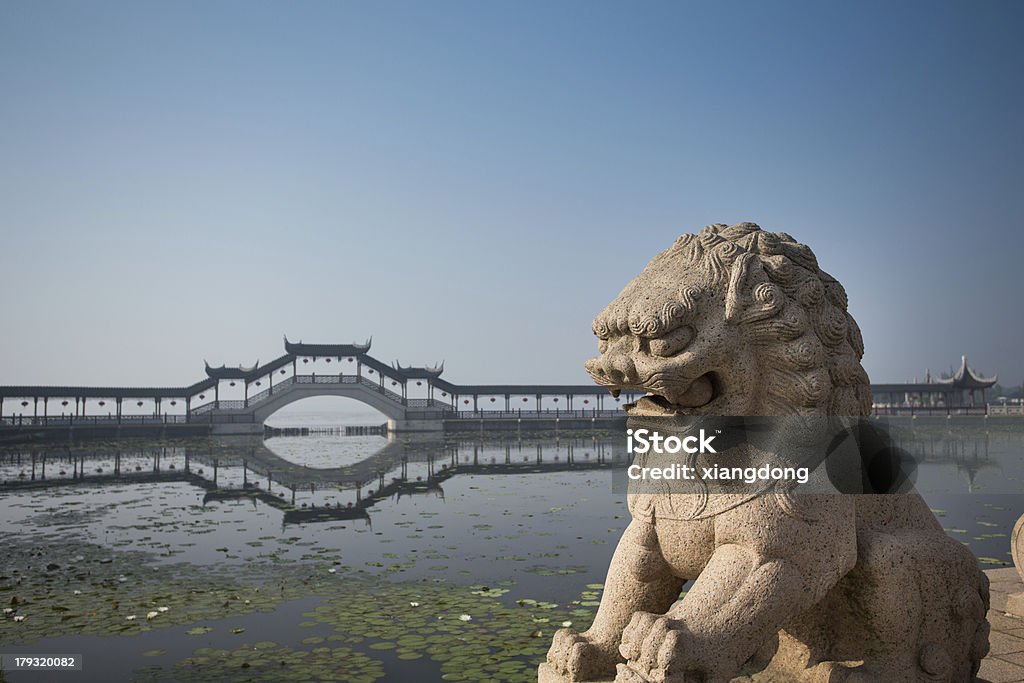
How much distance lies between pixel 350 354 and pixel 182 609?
30.7 meters

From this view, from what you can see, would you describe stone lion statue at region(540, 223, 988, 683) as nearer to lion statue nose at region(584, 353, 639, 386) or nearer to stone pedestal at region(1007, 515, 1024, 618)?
lion statue nose at region(584, 353, 639, 386)

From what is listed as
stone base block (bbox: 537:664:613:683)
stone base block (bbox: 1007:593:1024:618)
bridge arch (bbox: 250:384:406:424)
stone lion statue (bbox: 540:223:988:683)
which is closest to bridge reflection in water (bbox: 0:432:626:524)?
bridge arch (bbox: 250:384:406:424)

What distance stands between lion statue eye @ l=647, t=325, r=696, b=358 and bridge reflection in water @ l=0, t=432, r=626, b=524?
8.61m

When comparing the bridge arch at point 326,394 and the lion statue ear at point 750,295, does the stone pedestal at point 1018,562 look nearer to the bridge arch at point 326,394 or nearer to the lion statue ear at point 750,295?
the lion statue ear at point 750,295

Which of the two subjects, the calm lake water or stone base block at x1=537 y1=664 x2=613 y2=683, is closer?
stone base block at x1=537 y1=664 x2=613 y2=683

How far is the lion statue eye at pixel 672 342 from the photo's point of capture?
2021mm

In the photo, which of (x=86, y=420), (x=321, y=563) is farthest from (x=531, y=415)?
(x=321, y=563)

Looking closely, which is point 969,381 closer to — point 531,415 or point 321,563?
point 531,415

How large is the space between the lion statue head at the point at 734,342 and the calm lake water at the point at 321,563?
779 millimetres

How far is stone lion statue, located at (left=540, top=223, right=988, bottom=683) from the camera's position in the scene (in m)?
1.94

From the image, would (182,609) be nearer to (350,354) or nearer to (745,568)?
(745,568)

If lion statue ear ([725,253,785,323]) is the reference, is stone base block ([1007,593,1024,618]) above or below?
below

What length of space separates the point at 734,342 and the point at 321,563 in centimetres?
601

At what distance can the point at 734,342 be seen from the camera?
6.73 ft
